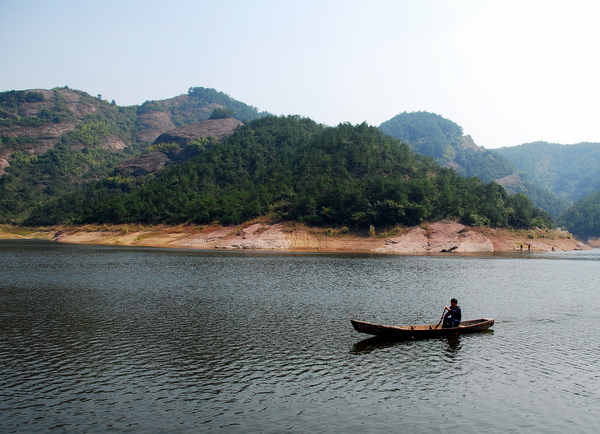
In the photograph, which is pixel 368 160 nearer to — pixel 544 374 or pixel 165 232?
pixel 165 232

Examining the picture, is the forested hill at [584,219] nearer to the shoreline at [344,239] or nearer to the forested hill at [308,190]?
the forested hill at [308,190]

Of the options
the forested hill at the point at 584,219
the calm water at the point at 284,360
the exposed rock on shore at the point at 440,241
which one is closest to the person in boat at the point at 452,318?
the calm water at the point at 284,360

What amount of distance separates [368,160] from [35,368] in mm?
114933

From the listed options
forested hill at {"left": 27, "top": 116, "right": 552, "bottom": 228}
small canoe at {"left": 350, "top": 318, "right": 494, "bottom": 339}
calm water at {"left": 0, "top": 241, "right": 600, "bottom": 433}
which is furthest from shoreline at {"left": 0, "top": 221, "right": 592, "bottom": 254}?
small canoe at {"left": 350, "top": 318, "right": 494, "bottom": 339}

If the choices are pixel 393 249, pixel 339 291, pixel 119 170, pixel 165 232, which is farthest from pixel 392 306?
pixel 119 170

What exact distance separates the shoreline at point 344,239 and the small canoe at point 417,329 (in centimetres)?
6496

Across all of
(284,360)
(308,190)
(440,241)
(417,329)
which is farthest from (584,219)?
(284,360)

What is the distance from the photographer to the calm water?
55.6 feet

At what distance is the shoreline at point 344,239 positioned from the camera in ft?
321

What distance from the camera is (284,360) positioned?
23.3 m

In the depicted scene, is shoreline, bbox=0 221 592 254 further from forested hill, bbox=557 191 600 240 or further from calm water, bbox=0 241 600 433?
forested hill, bbox=557 191 600 240

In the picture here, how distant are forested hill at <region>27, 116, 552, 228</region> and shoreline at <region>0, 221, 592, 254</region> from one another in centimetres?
334

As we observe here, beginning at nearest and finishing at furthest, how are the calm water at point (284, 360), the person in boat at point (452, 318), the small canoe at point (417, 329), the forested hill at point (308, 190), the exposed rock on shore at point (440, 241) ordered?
1. the calm water at point (284, 360)
2. the small canoe at point (417, 329)
3. the person in boat at point (452, 318)
4. the exposed rock on shore at point (440, 241)
5. the forested hill at point (308, 190)

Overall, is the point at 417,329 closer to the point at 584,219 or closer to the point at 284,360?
the point at 284,360
